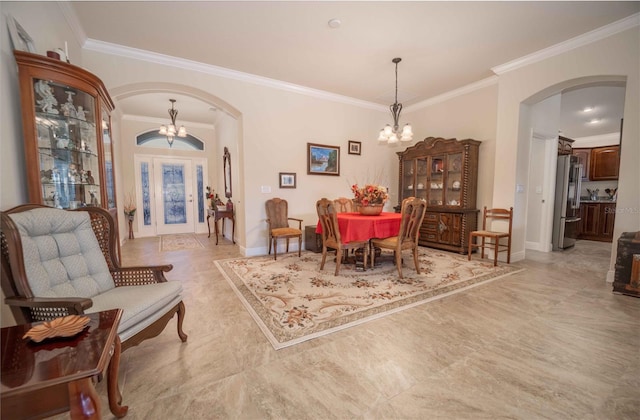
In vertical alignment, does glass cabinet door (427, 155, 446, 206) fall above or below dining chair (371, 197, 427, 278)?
above

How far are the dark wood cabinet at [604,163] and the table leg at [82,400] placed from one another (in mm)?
9745

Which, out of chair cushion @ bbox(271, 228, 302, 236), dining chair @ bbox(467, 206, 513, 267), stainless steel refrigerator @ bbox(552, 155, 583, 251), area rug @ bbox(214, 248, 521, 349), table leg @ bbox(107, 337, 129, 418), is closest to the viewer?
table leg @ bbox(107, 337, 129, 418)

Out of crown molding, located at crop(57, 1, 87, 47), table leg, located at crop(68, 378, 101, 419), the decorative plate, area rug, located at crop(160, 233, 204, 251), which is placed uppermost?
crown molding, located at crop(57, 1, 87, 47)

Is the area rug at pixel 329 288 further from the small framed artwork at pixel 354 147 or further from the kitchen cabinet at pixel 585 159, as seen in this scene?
the kitchen cabinet at pixel 585 159

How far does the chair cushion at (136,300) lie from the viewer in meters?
1.52

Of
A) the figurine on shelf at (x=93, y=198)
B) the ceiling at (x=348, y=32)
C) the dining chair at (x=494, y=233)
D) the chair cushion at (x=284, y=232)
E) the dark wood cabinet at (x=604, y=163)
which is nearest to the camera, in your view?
the figurine on shelf at (x=93, y=198)

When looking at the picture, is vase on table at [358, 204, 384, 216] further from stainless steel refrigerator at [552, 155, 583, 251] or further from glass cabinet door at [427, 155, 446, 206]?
stainless steel refrigerator at [552, 155, 583, 251]

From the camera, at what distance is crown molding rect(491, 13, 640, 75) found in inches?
115

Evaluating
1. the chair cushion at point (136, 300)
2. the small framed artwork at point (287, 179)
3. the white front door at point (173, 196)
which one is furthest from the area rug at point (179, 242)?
the chair cushion at point (136, 300)

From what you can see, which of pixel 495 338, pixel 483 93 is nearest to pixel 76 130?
pixel 495 338

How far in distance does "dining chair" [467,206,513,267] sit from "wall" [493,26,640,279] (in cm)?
16

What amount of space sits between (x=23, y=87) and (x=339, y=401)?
9.39ft

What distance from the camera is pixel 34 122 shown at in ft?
6.03

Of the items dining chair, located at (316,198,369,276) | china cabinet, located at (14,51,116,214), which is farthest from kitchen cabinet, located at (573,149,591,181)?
china cabinet, located at (14,51,116,214)
